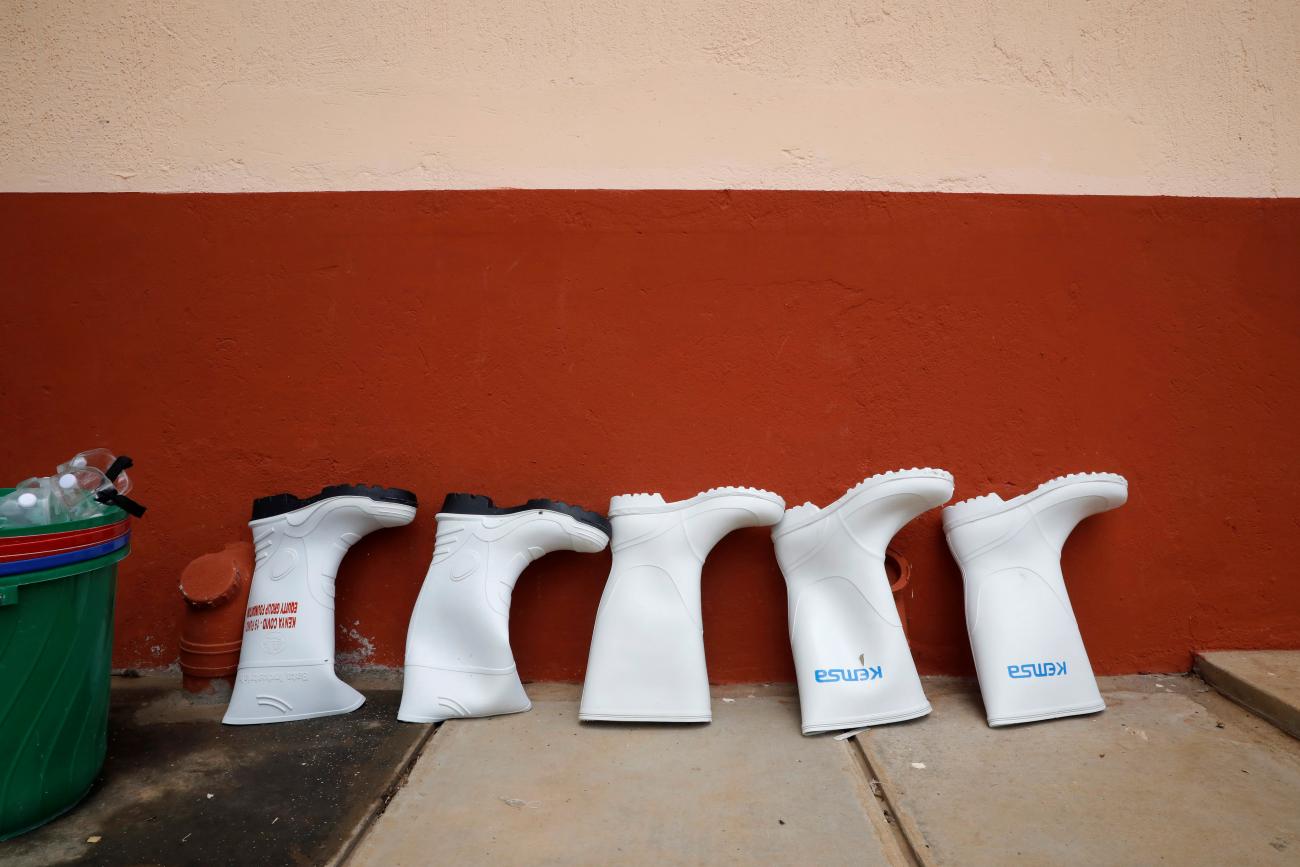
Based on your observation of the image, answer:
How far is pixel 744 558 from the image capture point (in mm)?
2715

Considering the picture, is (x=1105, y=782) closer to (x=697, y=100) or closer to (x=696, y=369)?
(x=696, y=369)

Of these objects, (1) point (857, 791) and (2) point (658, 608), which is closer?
(1) point (857, 791)

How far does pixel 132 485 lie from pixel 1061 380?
3281mm

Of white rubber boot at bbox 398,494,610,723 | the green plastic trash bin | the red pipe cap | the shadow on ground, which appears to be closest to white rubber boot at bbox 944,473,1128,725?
white rubber boot at bbox 398,494,610,723

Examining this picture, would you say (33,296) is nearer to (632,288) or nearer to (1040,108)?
(632,288)

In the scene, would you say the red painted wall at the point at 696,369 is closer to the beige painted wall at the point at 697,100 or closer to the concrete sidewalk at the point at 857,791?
the beige painted wall at the point at 697,100

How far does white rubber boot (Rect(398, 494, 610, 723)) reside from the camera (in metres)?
2.48

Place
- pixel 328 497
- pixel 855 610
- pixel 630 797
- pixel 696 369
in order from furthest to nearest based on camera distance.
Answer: pixel 696 369 < pixel 328 497 < pixel 855 610 < pixel 630 797

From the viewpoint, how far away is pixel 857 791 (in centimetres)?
205

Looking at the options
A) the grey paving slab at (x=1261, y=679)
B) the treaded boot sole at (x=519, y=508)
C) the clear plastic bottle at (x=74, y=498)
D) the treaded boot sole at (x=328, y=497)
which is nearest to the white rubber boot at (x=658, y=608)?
the treaded boot sole at (x=519, y=508)

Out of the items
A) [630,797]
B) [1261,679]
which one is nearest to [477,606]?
[630,797]

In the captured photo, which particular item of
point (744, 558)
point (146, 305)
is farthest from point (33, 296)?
point (744, 558)

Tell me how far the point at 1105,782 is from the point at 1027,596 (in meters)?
0.59

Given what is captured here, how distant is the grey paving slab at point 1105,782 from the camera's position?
1804mm
